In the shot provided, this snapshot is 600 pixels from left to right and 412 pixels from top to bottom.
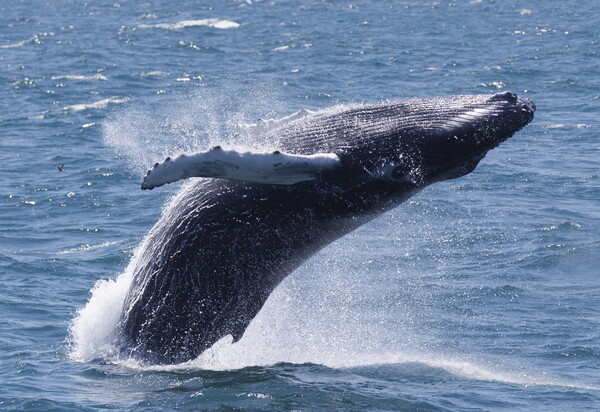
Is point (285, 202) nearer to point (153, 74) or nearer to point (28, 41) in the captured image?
point (153, 74)

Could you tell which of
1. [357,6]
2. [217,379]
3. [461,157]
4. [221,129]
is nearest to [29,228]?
[221,129]

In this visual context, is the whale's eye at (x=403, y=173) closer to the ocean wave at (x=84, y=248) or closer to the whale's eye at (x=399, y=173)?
the whale's eye at (x=399, y=173)

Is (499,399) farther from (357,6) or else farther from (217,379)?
(357,6)

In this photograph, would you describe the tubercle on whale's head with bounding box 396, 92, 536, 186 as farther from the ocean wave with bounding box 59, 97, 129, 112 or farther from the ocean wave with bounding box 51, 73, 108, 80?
the ocean wave with bounding box 51, 73, 108, 80

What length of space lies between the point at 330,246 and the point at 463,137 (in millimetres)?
9366

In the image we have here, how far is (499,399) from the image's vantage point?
1309 cm

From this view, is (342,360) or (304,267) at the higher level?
(304,267)

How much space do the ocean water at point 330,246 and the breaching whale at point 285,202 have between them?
592 millimetres

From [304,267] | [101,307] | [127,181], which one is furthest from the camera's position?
[127,181]

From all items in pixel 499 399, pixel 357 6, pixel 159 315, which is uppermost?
pixel 357 6

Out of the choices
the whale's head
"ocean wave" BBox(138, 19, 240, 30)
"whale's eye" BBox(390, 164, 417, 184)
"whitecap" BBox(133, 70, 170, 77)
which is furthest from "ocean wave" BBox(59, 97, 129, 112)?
"whale's eye" BBox(390, 164, 417, 184)

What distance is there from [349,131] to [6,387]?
4918 mm

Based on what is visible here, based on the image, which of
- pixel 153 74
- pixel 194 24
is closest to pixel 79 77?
pixel 153 74

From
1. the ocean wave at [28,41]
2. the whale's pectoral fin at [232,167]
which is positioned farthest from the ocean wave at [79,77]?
the whale's pectoral fin at [232,167]
